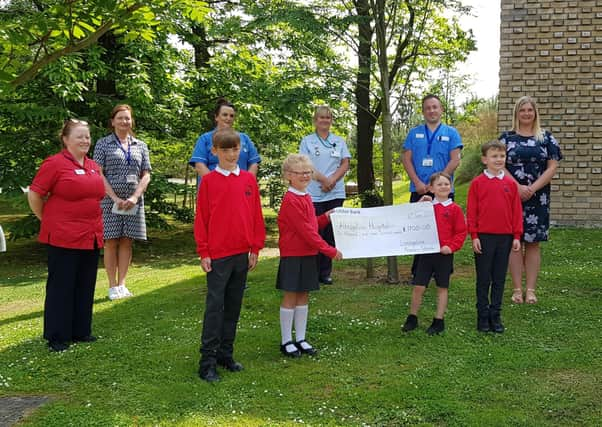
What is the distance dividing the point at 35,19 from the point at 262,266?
17.2 ft

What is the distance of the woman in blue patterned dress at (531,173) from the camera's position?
6.04 metres

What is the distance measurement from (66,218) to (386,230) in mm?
2761

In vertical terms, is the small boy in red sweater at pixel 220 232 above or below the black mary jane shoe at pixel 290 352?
above

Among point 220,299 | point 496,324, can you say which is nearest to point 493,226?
point 496,324

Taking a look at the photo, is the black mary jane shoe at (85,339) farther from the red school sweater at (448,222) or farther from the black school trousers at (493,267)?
the black school trousers at (493,267)

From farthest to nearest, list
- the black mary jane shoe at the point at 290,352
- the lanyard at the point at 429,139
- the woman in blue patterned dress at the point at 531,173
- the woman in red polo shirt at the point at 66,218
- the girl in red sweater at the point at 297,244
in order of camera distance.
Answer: the lanyard at the point at 429,139 < the woman in blue patterned dress at the point at 531,173 < the woman in red polo shirt at the point at 66,218 < the black mary jane shoe at the point at 290,352 < the girl in red sweater at the point at 297,244

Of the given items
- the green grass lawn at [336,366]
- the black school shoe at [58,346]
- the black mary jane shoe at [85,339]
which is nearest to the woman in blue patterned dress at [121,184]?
the green grass lawn at [336,366]

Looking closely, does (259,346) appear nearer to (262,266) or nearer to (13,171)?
(262,266)

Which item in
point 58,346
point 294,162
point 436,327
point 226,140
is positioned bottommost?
point 58,346

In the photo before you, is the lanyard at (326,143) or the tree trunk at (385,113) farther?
the tree trunk at (385,113)

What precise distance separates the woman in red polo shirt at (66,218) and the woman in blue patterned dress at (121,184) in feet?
4.87

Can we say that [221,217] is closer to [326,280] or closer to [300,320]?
[300,320]

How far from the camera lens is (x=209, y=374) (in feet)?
13.9

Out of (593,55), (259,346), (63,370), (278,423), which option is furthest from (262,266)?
(593,55)
